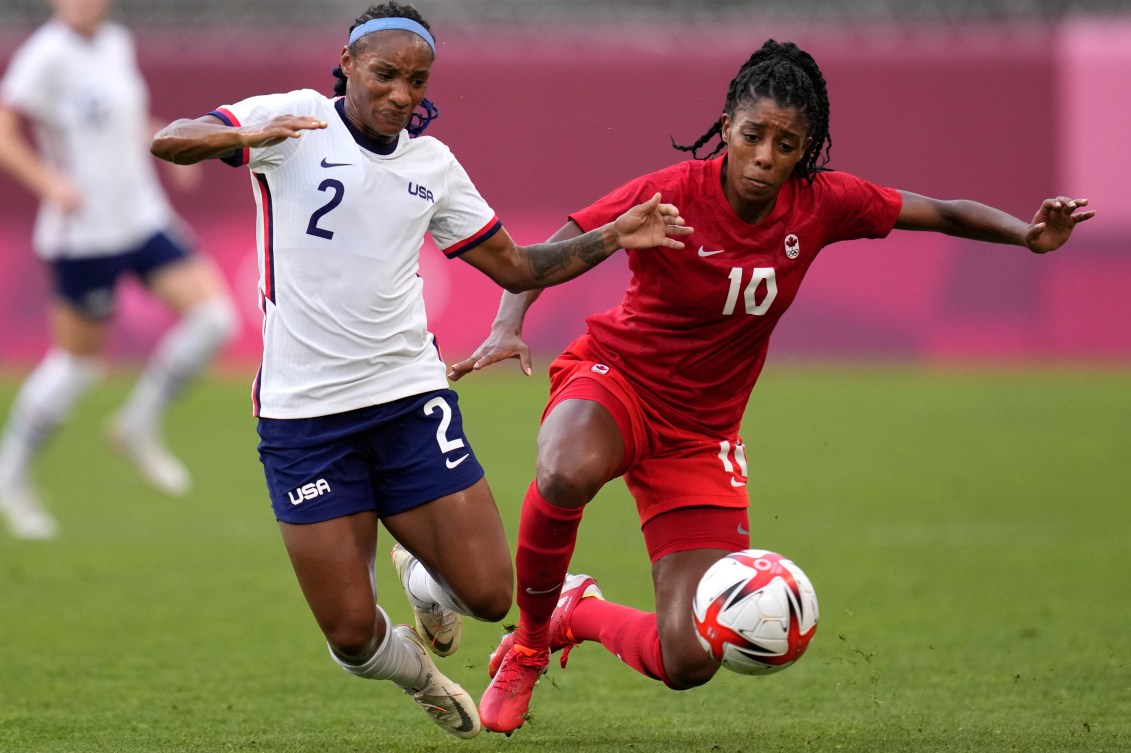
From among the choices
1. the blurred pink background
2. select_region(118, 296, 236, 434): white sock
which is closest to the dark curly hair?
select_region(118, 296, 236, 434): white sock

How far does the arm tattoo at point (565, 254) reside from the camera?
5035mm

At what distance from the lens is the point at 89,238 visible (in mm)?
10320

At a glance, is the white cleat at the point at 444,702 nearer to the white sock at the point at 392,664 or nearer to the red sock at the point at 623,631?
the white sock at the point at 392,664

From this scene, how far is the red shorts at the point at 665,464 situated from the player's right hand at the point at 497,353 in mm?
229

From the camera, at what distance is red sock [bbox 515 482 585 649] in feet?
17.0

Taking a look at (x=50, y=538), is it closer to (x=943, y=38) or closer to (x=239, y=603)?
(x=239, y=603)

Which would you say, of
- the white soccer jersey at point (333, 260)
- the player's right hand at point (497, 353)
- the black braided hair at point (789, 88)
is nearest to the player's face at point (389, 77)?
the white soccer jersey at point (333, 260)

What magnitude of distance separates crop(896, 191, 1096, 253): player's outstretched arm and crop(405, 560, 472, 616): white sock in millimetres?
1972

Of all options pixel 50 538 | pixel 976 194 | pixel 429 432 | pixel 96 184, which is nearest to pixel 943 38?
pixel 976 194

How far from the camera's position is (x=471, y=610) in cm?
509

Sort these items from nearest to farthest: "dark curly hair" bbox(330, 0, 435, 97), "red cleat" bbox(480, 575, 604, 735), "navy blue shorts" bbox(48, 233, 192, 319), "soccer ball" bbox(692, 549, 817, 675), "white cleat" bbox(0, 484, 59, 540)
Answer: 1. "soccer ball" bbox(692, 549, 817, 675)
2. "dark curly hair" bbox(330, 0, 435, 97)
3. "red cleat" bbox(480, 575, 604, 735)
4. "white cleat" bbox(0, 484, 59, 540)
5. "navy blue shorts" bbox(48, 233, 192, 319)

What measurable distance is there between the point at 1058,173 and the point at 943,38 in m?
1.96

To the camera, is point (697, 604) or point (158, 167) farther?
point (158, 167)

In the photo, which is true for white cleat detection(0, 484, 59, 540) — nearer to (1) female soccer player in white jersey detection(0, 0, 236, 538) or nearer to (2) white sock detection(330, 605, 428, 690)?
(1) female soccer player in white jersey detection(0, 0, 236, 538)
